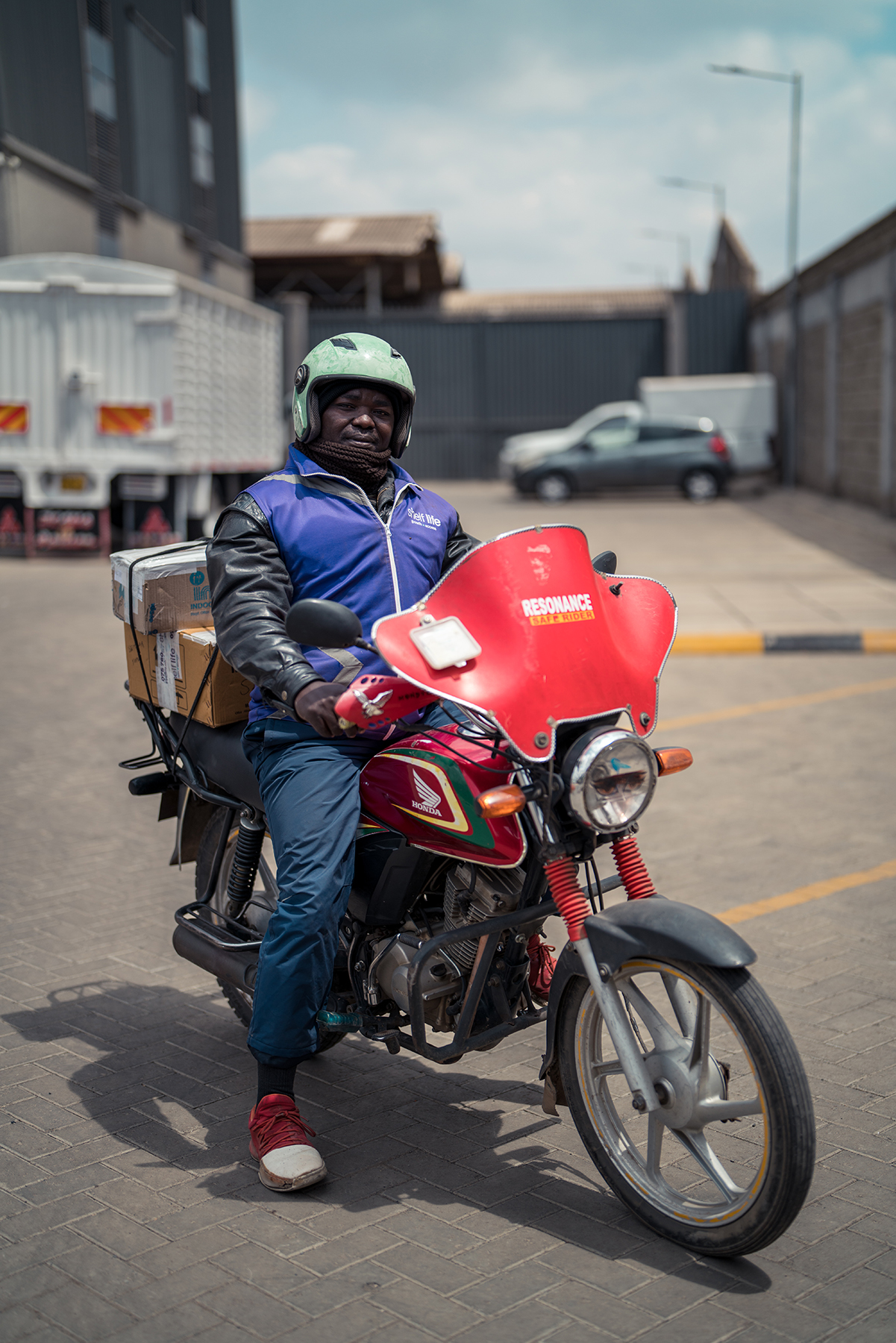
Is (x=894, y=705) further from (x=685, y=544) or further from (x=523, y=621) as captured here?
(x=685, y=544)

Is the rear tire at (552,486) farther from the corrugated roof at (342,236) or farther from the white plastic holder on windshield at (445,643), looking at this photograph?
the white plastic holder on windshield at (445,643)

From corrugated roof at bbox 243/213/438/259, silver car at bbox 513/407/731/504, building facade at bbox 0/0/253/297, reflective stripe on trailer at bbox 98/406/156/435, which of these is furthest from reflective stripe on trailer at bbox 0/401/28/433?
corrugated roof at bbox 243/213/438/259

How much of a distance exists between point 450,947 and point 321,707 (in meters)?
0.68

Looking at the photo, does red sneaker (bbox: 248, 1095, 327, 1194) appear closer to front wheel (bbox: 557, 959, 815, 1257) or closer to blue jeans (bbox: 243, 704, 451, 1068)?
blue jeans (bbox: 243, 704, 451, 1068)

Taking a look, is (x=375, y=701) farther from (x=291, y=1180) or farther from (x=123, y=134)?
(x=123, y=134)

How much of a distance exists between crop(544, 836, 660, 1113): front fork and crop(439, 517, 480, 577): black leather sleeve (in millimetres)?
1078

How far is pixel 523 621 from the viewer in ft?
9.83

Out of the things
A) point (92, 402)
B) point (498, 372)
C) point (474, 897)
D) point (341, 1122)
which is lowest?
point (341, 1122)

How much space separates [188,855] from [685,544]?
16120 mm

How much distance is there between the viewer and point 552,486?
28.7 m

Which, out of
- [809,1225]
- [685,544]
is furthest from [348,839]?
[685,544]

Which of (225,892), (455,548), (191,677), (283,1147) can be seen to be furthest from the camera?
(225,892)

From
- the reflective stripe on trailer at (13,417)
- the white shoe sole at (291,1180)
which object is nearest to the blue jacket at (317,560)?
the white shoe sole at (291,1180)

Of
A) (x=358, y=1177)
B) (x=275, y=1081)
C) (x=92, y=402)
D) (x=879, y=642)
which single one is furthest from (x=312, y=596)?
(x=92, y=402)
